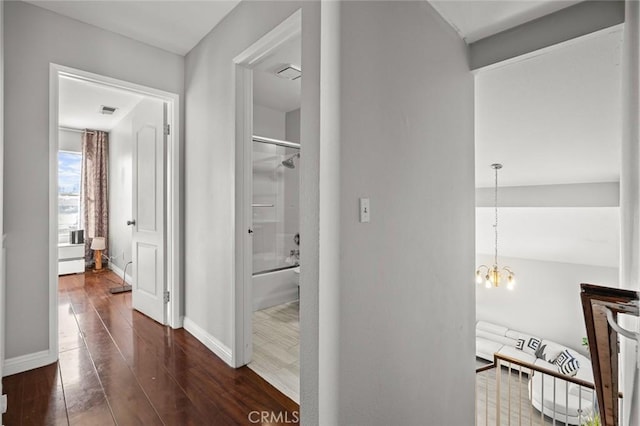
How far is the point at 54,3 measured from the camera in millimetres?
2277

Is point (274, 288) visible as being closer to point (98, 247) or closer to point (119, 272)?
point (119, 272)

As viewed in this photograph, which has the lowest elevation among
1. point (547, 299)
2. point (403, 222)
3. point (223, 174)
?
point (547, 299)

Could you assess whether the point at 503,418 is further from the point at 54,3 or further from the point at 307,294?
the point at 54,3

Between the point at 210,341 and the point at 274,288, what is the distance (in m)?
1.36

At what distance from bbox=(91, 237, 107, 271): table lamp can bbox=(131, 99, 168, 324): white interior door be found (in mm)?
2744

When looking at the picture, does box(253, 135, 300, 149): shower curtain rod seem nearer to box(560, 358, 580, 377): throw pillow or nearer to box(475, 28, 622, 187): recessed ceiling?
box(475, 28, 622, 187): recessed ceiling

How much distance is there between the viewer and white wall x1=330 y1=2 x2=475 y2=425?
1353 millimetres

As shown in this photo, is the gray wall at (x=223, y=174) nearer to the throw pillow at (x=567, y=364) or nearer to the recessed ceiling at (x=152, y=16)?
the recessed ceiling at (x=152, y=16)

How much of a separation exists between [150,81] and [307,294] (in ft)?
8.18

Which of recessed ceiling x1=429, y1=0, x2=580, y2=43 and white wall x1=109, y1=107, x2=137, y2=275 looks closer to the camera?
recessed ceiling x1=429, y1=0, x2=580, y2=43

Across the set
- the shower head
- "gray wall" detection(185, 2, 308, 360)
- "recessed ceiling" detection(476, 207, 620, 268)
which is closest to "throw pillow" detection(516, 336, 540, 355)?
"recessed ceiling" detection(476, 207, 620, 268)

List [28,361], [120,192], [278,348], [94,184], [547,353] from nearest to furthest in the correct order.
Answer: [28,361] < [278,348] < [120,192] < [94,184] < [547,353]

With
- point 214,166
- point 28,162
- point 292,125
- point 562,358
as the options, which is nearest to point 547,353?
point 562,358

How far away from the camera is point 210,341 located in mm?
2527
